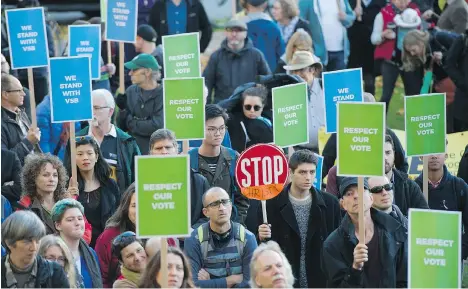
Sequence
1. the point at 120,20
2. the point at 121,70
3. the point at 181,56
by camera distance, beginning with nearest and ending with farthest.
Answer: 1. the point at 181,56
2. the point at 121,70
3. the point at 120,20

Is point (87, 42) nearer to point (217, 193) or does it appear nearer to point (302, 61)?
point (302, 61)

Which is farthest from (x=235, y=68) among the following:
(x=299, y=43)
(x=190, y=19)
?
(x=190, y=19)

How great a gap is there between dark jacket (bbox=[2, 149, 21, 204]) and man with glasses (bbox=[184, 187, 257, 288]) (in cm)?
217

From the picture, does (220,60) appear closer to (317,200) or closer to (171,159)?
(317,200)

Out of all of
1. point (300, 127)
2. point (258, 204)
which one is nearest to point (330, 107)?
point (300, 127)

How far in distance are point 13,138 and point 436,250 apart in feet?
18.2

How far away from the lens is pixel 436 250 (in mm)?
11625

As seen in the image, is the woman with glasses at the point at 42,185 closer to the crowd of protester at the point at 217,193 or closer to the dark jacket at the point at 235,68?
the crowd of protester at the point at 217,193

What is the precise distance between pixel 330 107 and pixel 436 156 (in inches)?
61.3

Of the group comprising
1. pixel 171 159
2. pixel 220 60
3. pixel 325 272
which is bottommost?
pixel 325 272

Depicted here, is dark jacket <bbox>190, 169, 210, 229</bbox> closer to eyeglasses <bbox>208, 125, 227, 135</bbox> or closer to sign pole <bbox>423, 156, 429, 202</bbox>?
eyeglasses <bbox>208, 125, 227, 135</bbox>

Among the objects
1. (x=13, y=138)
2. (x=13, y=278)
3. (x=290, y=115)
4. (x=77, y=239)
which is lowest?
(x=13, y=278)

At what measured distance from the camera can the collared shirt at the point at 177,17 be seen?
2134 cm

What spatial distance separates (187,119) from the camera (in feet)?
50.0
